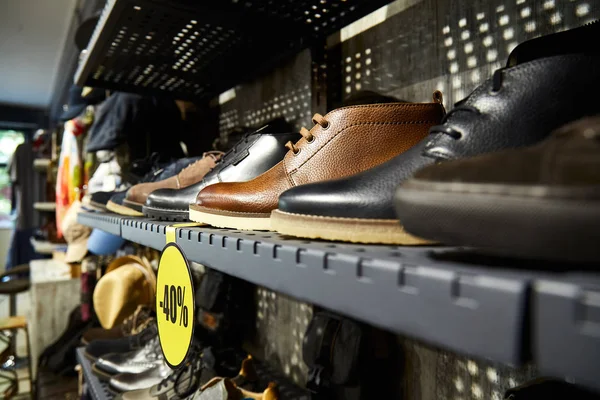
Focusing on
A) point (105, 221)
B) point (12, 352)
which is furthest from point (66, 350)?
point (105, 221)

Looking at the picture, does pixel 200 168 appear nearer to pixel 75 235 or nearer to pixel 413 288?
pixel 413 288

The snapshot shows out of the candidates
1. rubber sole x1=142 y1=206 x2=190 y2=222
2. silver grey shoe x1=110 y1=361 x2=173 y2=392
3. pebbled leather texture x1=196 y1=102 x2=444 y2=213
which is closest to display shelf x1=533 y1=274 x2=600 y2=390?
pebbled leather texture x1=196 y1=102 x2=444 y2=213

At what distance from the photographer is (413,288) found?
268 mm

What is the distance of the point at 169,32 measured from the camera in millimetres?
1087

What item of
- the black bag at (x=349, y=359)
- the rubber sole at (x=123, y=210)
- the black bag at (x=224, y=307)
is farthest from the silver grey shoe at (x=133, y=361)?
the black bag at (x=349, y=359)

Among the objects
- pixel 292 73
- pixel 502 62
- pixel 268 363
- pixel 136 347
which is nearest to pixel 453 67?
pixel 502 62

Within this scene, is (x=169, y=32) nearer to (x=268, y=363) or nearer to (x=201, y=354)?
(x=201, y=354)

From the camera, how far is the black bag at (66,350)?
198 cm

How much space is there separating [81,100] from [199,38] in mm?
1603

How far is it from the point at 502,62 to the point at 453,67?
0.10 m

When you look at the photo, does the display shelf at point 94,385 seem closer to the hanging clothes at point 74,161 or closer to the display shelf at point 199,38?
the display shelf at point 199,38

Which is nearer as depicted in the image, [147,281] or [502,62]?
[502,62]

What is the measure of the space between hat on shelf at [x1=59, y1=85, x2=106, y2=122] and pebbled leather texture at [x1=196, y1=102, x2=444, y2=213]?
1.82m

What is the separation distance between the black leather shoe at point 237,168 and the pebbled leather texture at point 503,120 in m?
0.32
